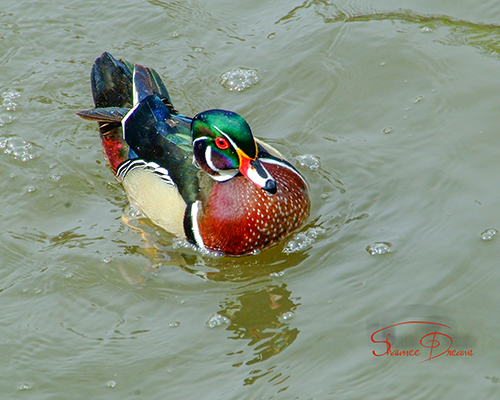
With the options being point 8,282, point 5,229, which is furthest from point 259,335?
point 5,229

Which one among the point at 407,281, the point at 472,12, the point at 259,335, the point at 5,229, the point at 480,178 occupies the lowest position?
the point at 5,229

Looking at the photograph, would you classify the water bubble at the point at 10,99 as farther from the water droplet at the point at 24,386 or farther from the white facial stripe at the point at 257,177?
the water droplet at the point at 24,386

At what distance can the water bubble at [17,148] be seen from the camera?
602cm

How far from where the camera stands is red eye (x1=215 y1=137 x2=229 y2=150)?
15.2 ft

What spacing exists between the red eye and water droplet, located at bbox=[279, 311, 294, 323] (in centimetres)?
121

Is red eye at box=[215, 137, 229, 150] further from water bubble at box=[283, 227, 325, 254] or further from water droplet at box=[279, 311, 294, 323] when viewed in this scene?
water droplet at box=[279, 311, 294, 323]

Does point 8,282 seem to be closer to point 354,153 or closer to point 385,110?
point 354,153

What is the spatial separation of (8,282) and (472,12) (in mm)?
4811

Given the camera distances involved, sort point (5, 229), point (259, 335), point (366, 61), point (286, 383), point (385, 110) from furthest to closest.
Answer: point (366, 61) → point (385, 110) → point (5, 229) → point (259, 335) → point (286, 383)

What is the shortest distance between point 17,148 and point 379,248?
11.1 feet

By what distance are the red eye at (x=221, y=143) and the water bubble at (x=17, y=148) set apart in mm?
2164

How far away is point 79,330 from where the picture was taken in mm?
4449

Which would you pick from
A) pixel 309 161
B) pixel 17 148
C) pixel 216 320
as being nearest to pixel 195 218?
pixel 216 320

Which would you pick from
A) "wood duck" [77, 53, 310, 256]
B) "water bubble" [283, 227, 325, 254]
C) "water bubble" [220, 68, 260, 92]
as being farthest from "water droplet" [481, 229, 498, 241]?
"water bubble" [220, 68, 260, 92]
